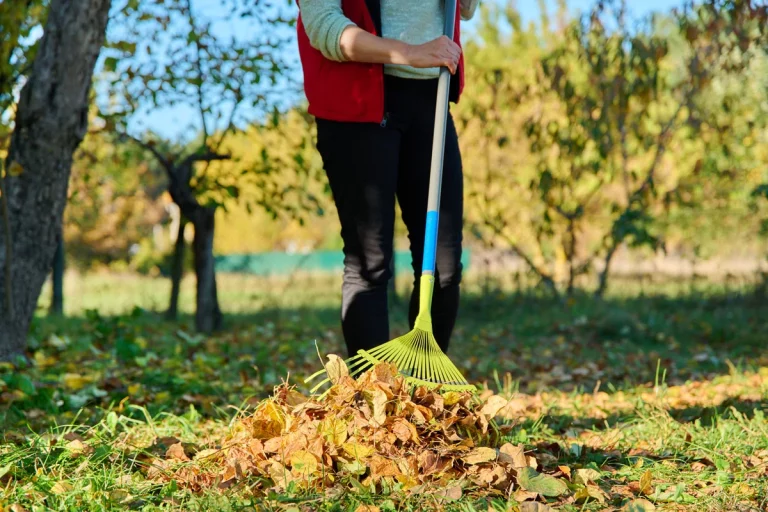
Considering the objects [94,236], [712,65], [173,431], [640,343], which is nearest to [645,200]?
[712,65]

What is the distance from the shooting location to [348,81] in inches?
87.6

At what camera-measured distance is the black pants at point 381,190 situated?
2242mm

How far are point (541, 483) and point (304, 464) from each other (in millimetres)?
531


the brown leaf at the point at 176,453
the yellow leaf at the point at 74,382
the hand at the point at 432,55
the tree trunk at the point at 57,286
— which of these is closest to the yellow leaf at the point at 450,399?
the brown leaf at the point at 176,453

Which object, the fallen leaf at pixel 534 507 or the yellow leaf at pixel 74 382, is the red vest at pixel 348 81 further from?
the yellow leaf at pixel 74 382

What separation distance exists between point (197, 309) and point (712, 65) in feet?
14.9

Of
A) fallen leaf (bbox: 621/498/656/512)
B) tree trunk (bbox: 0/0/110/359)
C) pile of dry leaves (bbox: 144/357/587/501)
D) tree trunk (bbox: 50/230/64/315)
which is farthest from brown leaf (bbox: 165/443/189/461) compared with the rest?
tree trunk (bbox: 50/230/64/315)

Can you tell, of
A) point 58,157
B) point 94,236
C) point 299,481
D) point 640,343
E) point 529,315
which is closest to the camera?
point 299,481

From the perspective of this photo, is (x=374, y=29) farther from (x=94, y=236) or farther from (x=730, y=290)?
(x=94, y=236)

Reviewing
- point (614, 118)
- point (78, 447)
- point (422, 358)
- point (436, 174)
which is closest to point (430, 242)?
point (436, 174)

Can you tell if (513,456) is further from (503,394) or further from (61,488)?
(503,394)

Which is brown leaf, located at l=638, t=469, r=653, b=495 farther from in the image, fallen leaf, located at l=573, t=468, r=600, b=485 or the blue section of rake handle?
the blue section of rake handle

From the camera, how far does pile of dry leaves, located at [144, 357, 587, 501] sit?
5.73 feet

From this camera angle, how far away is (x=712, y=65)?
628 centimetres
